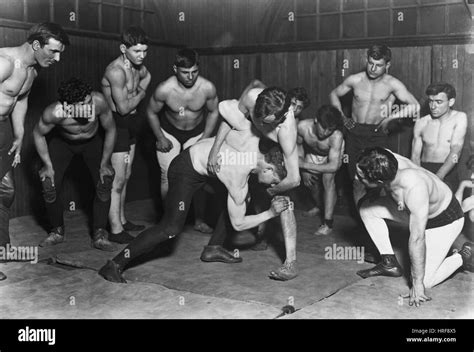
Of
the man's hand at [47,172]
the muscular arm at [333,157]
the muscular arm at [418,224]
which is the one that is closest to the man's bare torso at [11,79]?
the man's hand at [47,172]

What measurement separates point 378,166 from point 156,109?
8.64 ft

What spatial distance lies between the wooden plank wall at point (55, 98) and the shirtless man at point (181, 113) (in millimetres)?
278

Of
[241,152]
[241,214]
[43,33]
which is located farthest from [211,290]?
[43,33]

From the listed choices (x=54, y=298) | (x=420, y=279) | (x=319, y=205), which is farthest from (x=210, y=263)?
(x=319, y=205)

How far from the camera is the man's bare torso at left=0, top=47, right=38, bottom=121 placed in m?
4.76

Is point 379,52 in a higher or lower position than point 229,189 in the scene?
higher

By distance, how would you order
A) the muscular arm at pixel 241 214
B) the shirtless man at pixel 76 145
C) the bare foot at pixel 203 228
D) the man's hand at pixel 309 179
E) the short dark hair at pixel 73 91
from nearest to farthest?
the muscular arm at pixel 241 214 < the short dark hair at pixel 73 91 < the shirtless man at pixel 76 145 < the bare foot at pixel 203 228 < the man's hand at pixel 309 179

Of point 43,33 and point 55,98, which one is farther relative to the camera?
point 55,98

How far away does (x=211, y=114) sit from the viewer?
600cm

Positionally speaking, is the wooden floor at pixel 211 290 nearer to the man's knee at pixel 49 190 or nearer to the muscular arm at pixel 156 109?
the man's knee at pixel 49 190

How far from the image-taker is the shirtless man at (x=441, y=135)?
559 cm

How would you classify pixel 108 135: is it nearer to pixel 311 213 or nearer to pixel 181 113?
pixel 181 113

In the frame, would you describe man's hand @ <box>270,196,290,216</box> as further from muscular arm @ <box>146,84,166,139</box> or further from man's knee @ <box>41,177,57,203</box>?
man's knee @ <box>41,177,57,203</box>
